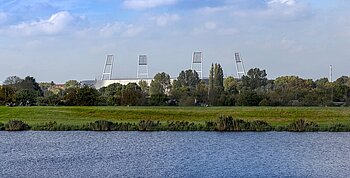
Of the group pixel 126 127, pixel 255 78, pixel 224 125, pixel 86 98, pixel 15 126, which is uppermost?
pixel 255 78

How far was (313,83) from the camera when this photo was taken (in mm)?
158625

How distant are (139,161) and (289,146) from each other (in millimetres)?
14372

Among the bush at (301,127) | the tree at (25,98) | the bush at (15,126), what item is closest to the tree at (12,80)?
the tree at (25,98)

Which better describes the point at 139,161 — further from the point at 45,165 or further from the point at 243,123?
the point at 243,123

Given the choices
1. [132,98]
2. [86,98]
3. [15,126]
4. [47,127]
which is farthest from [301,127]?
[86,98]

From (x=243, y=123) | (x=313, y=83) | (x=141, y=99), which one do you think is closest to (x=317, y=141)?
(x=243, y=123)

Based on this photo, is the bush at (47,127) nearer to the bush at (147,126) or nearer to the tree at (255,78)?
the bush at (147,126)

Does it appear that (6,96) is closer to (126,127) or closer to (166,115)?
(166,115)

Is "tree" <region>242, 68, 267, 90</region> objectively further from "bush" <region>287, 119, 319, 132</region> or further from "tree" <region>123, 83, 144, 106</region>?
"bush" <region>287, 119, 319, 132</region>

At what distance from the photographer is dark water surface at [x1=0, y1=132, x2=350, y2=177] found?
29734mm

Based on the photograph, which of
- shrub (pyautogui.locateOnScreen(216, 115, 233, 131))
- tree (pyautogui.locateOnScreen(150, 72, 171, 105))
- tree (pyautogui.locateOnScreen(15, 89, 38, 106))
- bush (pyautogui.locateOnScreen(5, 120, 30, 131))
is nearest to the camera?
shrub (pyautogui.locateOnScreen(216, 115, 233, 131))

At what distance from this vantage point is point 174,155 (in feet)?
121

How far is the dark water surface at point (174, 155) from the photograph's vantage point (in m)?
29.7

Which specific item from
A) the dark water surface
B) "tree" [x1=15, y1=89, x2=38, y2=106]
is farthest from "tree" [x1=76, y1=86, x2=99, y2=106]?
the dark water surface
